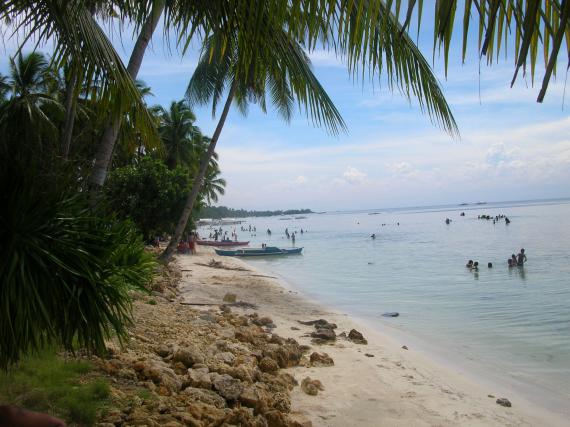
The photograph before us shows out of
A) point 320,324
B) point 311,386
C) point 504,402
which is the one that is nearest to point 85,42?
point 311,386

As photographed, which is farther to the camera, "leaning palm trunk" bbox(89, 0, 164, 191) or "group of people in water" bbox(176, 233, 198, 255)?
"group of people in water" bbox(176, 233, 198, 255)

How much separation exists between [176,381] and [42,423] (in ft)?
→ 8.63

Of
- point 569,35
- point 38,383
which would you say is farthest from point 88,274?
point 569,35

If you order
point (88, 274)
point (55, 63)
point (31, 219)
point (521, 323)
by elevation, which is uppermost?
point (55, 63)

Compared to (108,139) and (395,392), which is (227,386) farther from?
(108,139)

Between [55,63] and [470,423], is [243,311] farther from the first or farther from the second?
[55,63]

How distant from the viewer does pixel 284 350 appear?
761cm

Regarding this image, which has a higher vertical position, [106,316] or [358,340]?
[106,316]

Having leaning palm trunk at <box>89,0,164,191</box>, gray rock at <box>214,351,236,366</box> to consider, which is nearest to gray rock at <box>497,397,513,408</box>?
gray rock at <box>214,351,236,366</box>

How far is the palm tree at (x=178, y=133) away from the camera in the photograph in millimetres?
32594

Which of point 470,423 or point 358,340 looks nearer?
point 470,423

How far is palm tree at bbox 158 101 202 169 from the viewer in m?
32.6

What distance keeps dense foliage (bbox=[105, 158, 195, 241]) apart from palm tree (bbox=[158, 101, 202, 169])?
1049 cm

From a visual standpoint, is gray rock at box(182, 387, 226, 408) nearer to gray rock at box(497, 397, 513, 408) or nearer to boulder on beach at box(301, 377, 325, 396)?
boulder on beach at box(301, 377, 325, 396)
